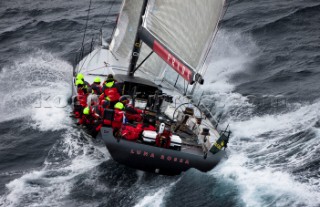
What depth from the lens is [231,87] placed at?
19.3 m

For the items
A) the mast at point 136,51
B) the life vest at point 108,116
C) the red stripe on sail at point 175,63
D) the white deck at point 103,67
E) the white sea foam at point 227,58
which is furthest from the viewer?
the white sea foam at point 227,58

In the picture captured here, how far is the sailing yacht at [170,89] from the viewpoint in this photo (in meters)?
13.2

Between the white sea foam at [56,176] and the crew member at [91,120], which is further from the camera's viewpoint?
the crew member at [91,120]

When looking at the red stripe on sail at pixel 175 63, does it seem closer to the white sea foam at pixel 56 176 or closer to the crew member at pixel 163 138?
the crew member at pixel 163 138

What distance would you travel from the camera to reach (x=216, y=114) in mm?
17188

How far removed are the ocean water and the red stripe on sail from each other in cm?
228

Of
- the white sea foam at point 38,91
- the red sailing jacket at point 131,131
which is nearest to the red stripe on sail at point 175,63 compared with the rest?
the red sailing jacket at point 131,131

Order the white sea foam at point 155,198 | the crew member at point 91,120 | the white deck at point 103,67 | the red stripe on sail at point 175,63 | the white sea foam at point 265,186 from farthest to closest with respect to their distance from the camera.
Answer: the white deck at point 103,67, the crew member at point 91,120, the red stripe on sail at point 175,63, the white sea foam at point 155,198, the white sea foam at point 265,186

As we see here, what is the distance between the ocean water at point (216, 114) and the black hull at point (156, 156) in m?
0.24

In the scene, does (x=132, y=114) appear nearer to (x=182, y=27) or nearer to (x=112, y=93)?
(x=112, y=93)

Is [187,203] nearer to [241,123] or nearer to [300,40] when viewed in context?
[241,123]

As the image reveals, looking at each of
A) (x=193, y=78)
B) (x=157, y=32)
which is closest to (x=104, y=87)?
(x=157, y=32)

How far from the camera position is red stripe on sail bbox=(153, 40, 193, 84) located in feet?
44.1

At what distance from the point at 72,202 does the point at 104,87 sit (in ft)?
15.0
